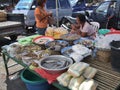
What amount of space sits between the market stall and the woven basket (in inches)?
2.9

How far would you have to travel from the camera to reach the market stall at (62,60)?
6.53 ft

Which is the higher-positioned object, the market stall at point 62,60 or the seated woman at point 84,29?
the seated woman at point 84,29

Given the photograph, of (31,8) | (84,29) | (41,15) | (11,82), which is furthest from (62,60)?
(31,8)

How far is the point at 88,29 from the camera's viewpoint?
3.61 metres

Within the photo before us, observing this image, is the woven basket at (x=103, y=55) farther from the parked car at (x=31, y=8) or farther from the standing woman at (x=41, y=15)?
the parked car at (x=31, y=8)

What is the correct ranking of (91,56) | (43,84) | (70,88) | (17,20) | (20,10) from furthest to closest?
(20,10) < (17,20) < (43,84) < (91,56) < (70,88)

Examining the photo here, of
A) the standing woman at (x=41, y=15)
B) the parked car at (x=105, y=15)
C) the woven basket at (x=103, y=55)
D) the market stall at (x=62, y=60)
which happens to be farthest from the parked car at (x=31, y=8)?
the woven basket at (x=103, y=55)

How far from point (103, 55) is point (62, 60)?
56 centimetres

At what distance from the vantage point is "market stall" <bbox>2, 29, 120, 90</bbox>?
199cm

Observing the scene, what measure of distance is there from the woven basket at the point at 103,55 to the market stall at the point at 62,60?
0.07 m

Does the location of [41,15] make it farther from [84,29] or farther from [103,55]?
[103,55]

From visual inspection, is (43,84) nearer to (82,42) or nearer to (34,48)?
(34,48)

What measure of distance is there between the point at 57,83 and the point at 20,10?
6586 millimetres

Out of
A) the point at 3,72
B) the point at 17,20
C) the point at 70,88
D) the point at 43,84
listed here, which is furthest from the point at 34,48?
the point at 17,20
